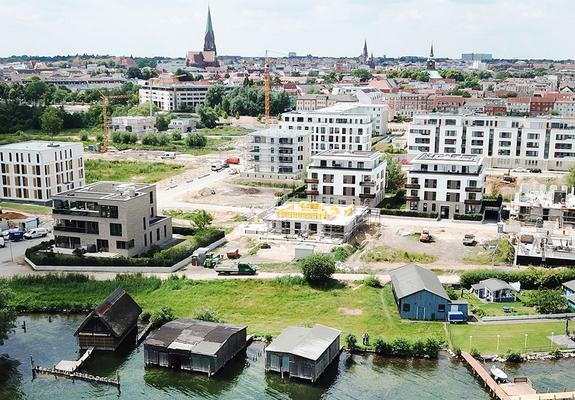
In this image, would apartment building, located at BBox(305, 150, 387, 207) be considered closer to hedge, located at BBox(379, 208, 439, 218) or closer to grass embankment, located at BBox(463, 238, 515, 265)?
hedge, located at BBox(379, 208, 439, 218)

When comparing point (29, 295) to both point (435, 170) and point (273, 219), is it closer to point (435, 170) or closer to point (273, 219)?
point (273, 219)

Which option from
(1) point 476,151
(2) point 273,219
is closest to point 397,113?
(1) point 476,151

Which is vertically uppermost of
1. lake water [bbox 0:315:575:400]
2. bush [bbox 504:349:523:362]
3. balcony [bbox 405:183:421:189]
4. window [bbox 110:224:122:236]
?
balcony [bbox 405:183:421:189]

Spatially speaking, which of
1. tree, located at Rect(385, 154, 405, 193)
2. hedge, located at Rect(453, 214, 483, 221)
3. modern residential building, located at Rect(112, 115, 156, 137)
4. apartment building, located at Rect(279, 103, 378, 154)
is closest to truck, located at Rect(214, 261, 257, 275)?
hedge, located at Rect(453, 214, 483, 221)

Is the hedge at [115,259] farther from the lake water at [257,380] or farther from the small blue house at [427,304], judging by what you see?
the small blue house at [427,304]

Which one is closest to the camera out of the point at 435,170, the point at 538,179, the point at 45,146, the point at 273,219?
the point at 273,219

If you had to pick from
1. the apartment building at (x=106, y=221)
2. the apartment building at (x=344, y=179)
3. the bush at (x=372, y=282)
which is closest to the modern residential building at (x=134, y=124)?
the apartment building at (x=344, y=179)

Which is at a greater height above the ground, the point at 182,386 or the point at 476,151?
the point at 476,151
